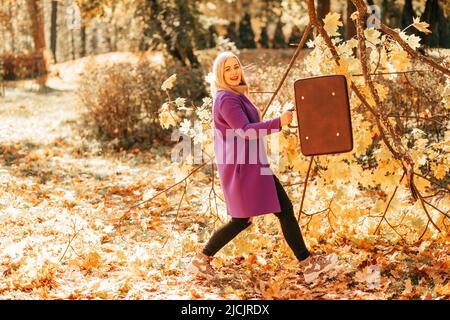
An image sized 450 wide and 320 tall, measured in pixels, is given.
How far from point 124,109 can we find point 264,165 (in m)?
6.79

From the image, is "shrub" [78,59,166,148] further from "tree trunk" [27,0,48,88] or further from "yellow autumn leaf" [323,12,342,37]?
"tree trunk" [27,0,48,88]

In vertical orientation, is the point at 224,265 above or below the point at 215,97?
below

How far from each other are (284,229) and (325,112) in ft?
2.98

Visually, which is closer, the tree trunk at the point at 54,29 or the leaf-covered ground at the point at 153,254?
the leaf-covered ground at the point at 153,254

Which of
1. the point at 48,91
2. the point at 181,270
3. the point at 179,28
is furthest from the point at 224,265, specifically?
the point at 48,91

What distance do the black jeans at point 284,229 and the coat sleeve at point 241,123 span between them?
470 millimetres

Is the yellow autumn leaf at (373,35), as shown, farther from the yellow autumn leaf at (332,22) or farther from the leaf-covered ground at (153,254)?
the leaf-covered ground at (153,254)

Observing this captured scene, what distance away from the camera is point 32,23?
2456 cm

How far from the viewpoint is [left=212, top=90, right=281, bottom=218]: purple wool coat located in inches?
174

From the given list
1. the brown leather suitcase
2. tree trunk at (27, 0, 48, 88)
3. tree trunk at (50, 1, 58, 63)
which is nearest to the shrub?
the brown leather suitcase

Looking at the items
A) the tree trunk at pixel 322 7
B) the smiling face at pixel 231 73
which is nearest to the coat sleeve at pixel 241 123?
the smiling face at pixel 231 73

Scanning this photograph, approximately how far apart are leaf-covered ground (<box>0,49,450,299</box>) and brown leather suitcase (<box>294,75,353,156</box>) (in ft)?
3.36

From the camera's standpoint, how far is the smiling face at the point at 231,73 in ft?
14.6
